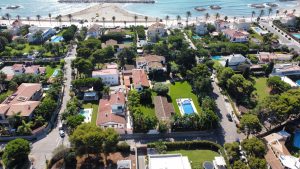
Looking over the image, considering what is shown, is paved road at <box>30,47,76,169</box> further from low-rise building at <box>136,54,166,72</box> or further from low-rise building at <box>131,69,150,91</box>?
low-rise building at <box>136,54,166,72</box>

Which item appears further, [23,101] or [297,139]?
[23,101]

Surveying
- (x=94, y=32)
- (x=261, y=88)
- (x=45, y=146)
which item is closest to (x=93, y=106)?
(x=45, y=146)

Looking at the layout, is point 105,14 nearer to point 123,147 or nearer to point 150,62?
point 150,62

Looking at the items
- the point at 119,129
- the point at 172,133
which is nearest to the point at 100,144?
the point at 119,129

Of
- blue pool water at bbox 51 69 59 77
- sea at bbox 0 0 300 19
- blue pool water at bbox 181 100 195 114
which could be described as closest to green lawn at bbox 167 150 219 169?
blue pool water at bbox 181 100 195 114

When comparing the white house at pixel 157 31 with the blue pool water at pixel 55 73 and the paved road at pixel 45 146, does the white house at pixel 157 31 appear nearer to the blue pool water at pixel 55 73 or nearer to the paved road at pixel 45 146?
the blue pool water at pixel 55 73

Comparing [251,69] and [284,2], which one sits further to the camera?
[284,2]

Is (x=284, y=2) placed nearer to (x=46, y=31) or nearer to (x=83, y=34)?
(x=83, y=34)
